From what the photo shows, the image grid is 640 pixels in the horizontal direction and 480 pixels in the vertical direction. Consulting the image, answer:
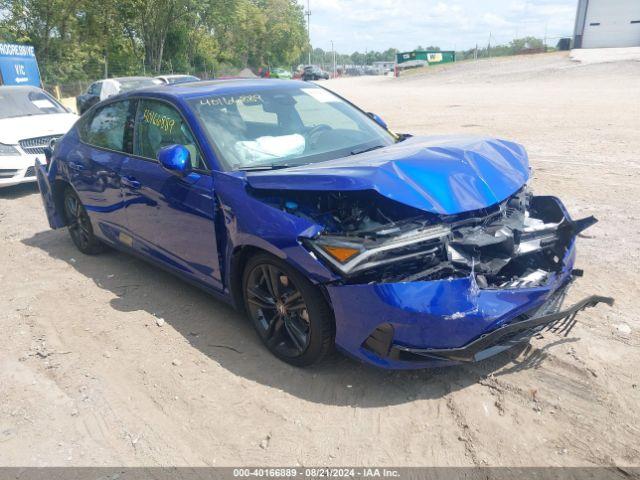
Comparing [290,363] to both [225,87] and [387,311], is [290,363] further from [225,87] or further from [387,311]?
[225,87]

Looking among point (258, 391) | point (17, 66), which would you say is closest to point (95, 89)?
point (17, 66)

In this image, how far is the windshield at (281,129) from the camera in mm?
3848

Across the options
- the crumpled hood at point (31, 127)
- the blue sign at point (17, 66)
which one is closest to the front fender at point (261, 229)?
the crumpled hood at point (31, 127)

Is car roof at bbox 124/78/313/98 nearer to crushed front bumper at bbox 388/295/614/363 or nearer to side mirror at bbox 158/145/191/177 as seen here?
side mirror at bbox 158/145/191/177

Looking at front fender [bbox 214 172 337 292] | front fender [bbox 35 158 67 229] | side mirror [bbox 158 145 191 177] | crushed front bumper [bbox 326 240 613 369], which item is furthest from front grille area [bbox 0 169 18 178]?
crushed front bumper [bbox 326 240 613 369]

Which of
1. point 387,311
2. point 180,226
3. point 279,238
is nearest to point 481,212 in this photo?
point 387,311

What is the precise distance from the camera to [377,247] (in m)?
2.82

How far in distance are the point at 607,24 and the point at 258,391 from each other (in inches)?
2495

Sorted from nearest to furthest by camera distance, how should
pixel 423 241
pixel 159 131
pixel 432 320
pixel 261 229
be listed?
pixel 432 320, pixel 423 241, pixel 261 229, pixel 159 131

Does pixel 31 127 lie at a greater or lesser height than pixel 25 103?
lesser

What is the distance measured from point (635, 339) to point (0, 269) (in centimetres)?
575

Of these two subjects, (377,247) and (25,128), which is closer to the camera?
(377,247)

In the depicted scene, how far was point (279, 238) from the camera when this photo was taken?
3.14m

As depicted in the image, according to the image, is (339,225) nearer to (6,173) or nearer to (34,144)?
(6,173)
